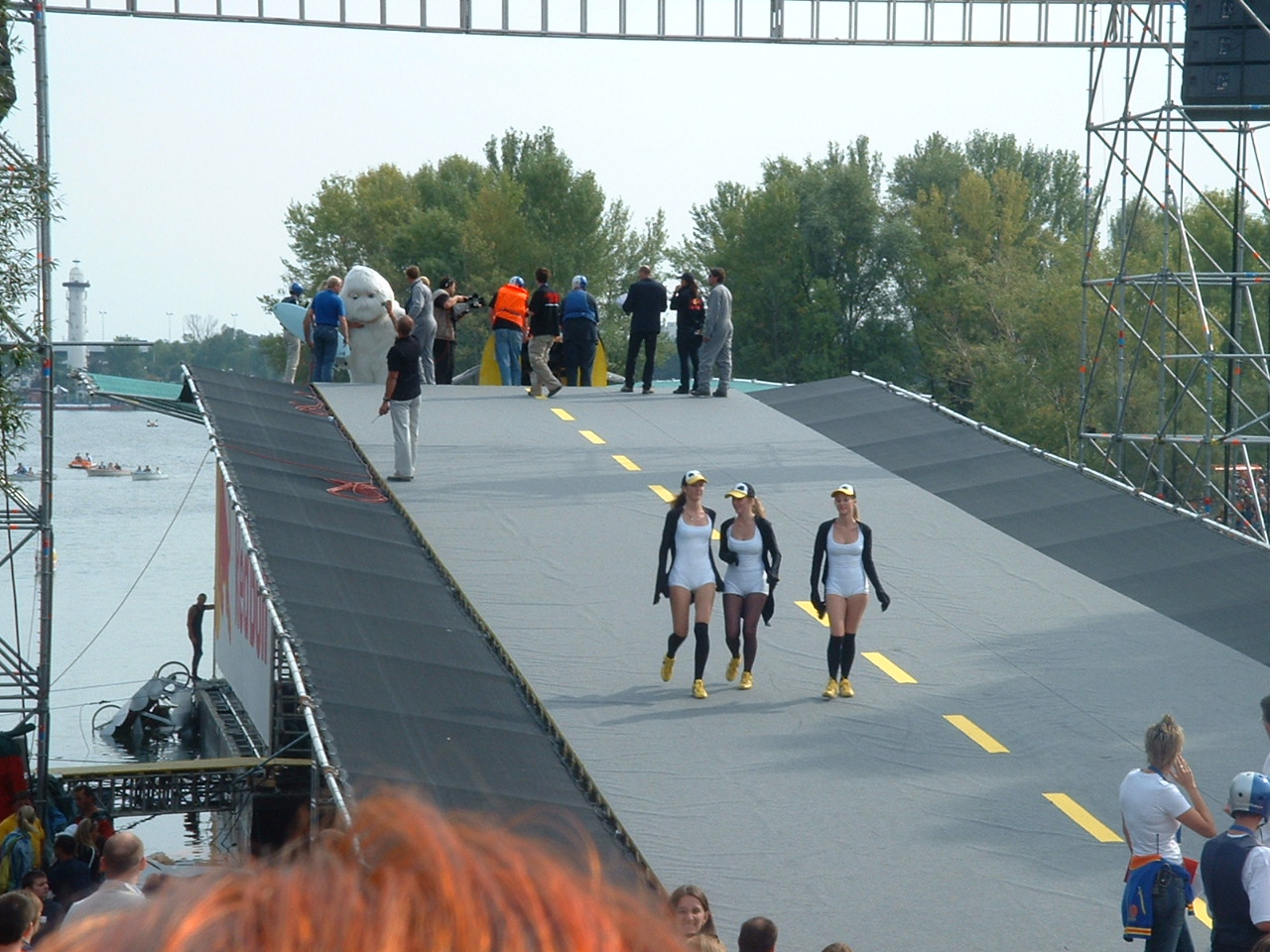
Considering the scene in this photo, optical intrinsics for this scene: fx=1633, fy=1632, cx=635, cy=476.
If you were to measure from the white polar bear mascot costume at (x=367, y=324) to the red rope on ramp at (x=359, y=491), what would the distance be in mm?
9106

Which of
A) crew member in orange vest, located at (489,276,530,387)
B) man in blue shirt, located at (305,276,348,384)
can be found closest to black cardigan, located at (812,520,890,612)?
man in blue shirt, located at (305,276,348,384)

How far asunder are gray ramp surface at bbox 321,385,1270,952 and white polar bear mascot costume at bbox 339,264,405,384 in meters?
7.07

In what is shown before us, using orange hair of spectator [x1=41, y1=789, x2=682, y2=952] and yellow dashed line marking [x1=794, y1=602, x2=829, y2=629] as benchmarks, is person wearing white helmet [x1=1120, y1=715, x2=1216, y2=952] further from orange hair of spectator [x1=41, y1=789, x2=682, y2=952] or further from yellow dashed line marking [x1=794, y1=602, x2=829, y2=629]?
yellow dashed line marking [x1=794, y1=602, x2=829, y2=629]

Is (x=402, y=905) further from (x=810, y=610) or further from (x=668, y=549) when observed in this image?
(x=810, y=610)

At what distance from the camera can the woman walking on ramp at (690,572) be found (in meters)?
12.6

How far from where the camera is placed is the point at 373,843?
121cm

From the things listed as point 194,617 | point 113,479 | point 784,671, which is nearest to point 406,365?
point 784,671

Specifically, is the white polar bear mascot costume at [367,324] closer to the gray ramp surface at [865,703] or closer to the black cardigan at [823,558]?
the gray ramp surface at [865,703]

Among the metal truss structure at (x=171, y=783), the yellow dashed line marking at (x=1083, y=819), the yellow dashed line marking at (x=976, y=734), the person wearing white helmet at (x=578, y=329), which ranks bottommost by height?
the metal truss structure at (x=171, y=783)

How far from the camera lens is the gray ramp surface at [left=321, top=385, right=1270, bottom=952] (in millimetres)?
9312

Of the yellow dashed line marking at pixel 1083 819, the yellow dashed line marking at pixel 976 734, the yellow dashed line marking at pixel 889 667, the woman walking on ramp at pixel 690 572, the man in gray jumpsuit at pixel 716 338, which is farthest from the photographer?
the man in gray jumpsuit at pixel 716 338

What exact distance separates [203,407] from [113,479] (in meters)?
96.3

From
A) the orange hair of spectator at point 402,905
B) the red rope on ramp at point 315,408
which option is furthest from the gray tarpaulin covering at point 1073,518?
the orange hair of spectator at point 402,905

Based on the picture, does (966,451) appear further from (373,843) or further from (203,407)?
(373,843)
